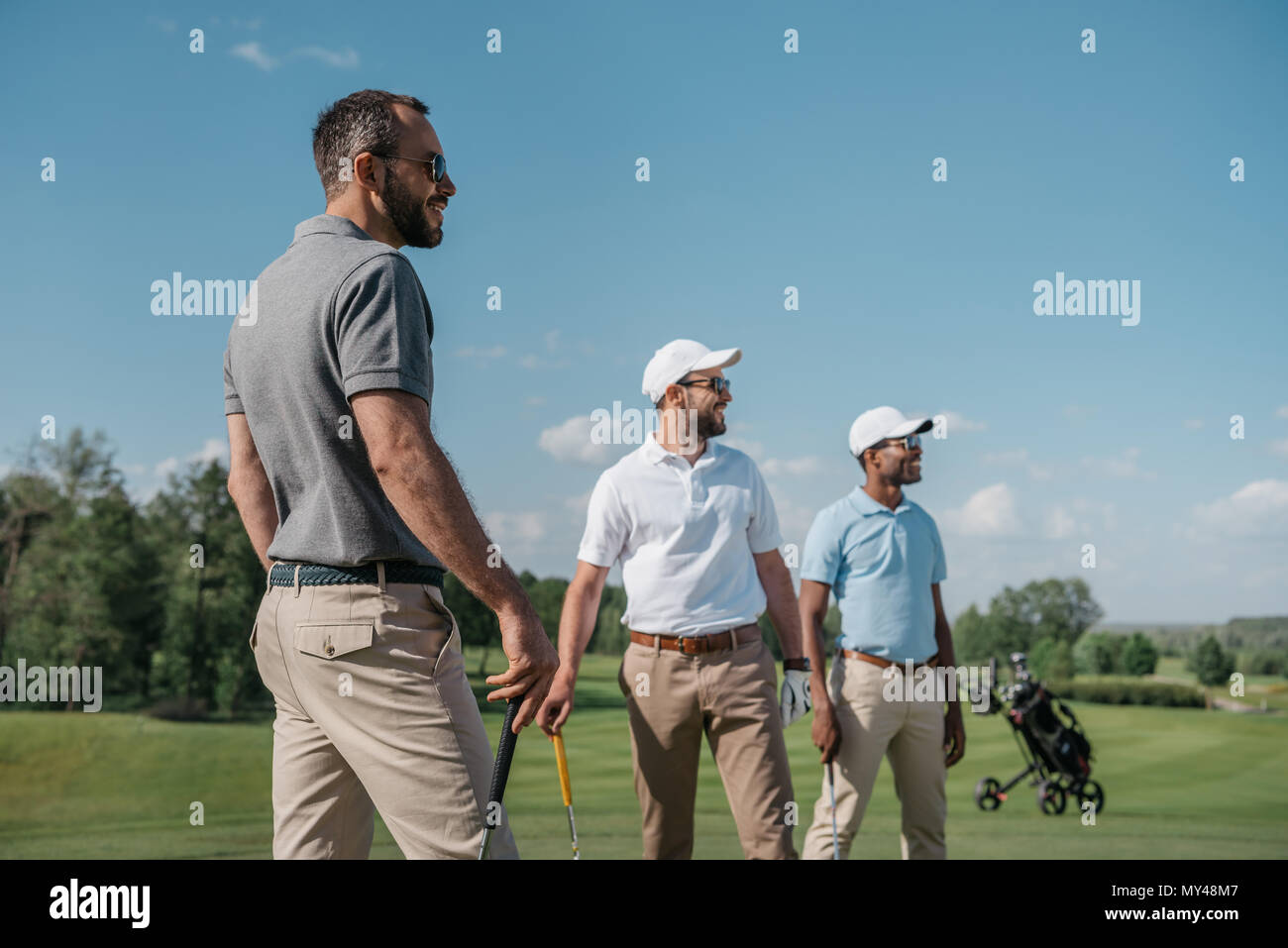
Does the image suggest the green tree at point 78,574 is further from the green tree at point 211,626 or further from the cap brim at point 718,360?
the cap brim at point 718,360

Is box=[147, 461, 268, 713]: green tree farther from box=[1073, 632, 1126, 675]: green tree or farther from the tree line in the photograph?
box=[1073, 632, 1126, 675]: green tree

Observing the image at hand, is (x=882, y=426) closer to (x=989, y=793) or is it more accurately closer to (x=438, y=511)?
(x=438, y=511)

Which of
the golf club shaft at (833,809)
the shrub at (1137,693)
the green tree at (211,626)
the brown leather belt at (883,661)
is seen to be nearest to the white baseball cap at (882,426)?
the brown leather belt at (883,661)

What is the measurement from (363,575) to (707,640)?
225 centimetres

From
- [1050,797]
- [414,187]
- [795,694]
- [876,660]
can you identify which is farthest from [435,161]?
[1050,797]

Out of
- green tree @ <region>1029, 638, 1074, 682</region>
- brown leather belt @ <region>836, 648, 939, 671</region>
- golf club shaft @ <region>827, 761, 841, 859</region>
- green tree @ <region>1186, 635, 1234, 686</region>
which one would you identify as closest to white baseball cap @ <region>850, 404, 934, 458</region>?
brown leather belt @ <region>836, 648, 939, 671</region>

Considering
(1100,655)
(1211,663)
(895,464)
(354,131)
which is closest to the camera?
(354,131)

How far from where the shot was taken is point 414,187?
Answer: 2.55 m

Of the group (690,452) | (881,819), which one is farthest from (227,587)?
(690,452)

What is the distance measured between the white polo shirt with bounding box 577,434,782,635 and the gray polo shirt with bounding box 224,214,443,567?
7.05 feet

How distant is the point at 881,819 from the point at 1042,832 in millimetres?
1942

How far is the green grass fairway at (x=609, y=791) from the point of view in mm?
9023

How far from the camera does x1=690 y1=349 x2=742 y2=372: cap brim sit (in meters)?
4.56
